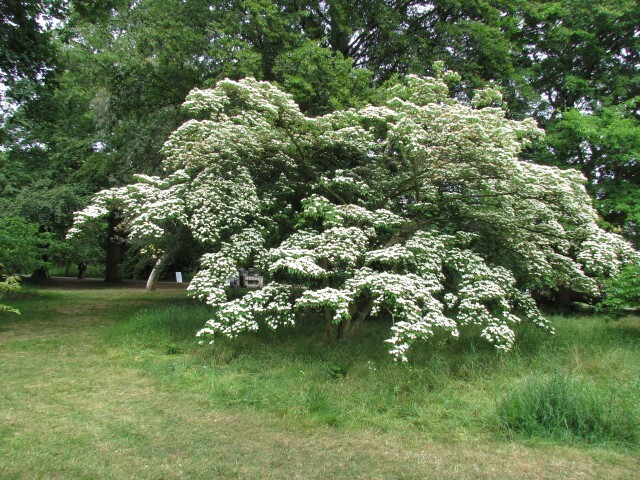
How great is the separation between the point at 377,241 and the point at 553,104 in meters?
10.8

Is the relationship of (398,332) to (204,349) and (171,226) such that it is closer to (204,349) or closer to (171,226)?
(204,349)

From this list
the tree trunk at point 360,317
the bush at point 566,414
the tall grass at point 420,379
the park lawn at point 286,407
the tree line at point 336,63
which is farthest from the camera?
the tree line at point 336,63

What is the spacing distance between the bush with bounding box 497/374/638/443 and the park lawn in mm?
104

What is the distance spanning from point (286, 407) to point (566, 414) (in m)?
2.80

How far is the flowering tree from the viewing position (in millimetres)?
6105

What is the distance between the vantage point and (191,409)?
4.79 meters

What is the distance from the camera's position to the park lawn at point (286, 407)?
3.55 m

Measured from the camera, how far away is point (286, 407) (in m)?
4.80

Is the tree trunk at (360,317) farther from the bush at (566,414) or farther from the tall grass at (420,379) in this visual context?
the bush at (566,414)

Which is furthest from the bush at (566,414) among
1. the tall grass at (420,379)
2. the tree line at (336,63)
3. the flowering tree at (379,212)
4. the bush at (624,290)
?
the tree line at (336,63)

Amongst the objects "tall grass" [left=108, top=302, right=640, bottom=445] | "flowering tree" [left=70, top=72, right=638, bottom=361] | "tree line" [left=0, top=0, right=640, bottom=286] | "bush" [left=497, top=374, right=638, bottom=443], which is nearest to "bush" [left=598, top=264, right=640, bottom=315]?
"tall grass" [left=108, top=302, right=640, bottom=445]

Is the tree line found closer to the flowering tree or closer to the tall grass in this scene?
the flowering tree

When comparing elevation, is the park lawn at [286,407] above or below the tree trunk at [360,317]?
below

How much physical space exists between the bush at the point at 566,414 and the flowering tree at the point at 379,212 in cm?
126
